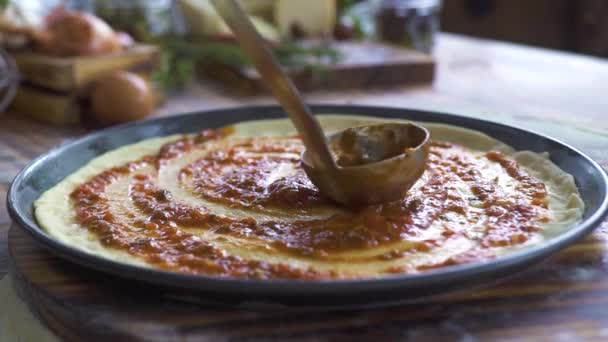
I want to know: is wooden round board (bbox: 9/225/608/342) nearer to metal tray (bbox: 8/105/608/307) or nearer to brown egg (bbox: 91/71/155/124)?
metal tray (bbox: 8/105/608/307)

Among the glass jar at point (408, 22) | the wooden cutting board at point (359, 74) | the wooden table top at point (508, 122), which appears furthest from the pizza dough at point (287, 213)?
the glass jar at point (408, 22)

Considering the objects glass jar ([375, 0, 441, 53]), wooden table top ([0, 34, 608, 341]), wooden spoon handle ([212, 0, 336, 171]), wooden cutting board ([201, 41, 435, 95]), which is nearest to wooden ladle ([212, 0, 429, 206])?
wooden spoon handle ([212, 0, 336, 171])

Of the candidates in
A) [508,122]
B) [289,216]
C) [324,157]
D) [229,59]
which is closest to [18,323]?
[289,216]

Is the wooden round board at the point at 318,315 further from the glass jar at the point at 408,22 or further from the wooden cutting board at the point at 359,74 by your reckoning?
the glass jar at the point at 408,22

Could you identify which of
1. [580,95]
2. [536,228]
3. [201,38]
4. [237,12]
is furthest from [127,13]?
[536,228]

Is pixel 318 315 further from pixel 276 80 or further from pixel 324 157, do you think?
pixel 276 80
